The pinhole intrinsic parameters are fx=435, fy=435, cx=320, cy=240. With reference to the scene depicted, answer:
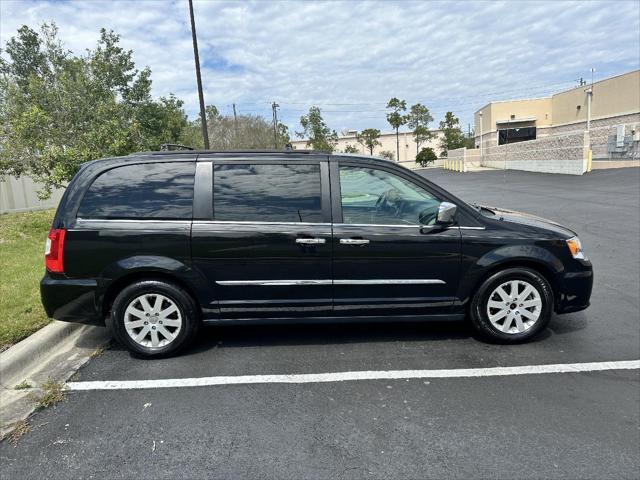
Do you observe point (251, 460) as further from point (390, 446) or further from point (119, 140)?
point (119, 140)

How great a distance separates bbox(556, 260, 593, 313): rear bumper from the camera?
155 inches

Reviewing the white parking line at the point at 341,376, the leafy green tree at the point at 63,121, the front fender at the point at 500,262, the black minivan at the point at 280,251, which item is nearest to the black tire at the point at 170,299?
the black minivan at the point at 280,251

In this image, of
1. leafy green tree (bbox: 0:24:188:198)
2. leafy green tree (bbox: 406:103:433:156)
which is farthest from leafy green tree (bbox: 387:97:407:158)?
leafy green tree (bbox: 0:24:188:198)

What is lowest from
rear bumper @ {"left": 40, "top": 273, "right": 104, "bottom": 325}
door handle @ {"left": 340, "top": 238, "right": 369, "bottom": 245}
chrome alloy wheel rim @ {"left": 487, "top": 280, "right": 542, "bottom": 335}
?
chrome alloy wheel rim @ {"left": 487, "top": 280, "right": 542, "bottom": 335}

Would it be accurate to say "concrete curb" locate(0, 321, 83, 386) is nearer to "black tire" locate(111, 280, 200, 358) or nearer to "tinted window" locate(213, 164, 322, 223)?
"black tire" locate(111, 280, 200, 358)

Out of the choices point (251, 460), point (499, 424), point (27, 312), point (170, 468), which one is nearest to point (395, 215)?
point (499, 424)

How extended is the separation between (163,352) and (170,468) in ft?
4.82

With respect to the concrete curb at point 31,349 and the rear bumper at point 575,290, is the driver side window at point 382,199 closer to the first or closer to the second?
the rear bumper at point 575,290

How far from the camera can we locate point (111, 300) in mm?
3830

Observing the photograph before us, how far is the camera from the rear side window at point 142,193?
3.74 meters

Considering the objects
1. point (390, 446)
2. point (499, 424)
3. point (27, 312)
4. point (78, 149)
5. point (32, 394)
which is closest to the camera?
point (390, 446)

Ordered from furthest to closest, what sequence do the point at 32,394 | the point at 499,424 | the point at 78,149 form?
1. the point at 78,149
2. the point at 32,394
3. the point at 499,424

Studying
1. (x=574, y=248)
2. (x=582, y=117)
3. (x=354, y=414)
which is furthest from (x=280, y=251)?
(x=582, y=117)

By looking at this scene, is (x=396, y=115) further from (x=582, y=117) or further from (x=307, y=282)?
(x=307, y=282)
